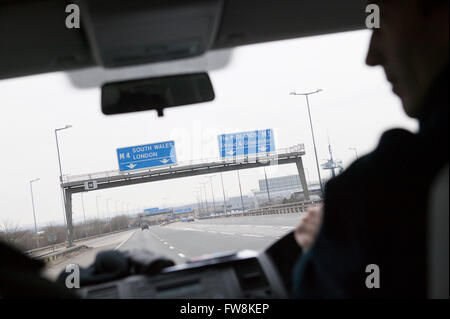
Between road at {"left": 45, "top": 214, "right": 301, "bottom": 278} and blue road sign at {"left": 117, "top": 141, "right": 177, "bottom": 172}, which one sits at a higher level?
blue road sign at {"left": 117, "top": 141, "right": 177, "bottom": 172}

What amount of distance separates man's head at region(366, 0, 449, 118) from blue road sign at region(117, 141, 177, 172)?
64.2ft

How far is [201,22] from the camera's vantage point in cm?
231

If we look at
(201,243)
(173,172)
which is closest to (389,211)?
(173,172)

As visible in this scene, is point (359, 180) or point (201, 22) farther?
point (201, 22)

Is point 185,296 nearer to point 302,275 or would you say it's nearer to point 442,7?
point 302,275

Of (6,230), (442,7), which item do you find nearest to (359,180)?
(442,7)

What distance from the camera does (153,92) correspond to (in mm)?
2838

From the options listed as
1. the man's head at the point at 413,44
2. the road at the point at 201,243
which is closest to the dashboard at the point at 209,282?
the road at the point at 201,243

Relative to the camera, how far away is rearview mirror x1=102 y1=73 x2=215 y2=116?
9.10 ft

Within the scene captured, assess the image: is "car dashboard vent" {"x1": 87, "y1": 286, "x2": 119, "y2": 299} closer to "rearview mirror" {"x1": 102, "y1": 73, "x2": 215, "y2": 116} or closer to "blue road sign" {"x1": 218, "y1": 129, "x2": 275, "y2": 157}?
"rearview mirror" {"x1": 102, "y1": 73, "x2": 215, "y2": 116}

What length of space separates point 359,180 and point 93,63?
2207 mm

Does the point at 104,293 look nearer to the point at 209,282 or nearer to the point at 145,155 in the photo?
the point at 209,282

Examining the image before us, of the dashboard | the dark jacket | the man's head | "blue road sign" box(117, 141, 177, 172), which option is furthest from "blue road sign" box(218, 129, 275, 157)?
the dark jacket
